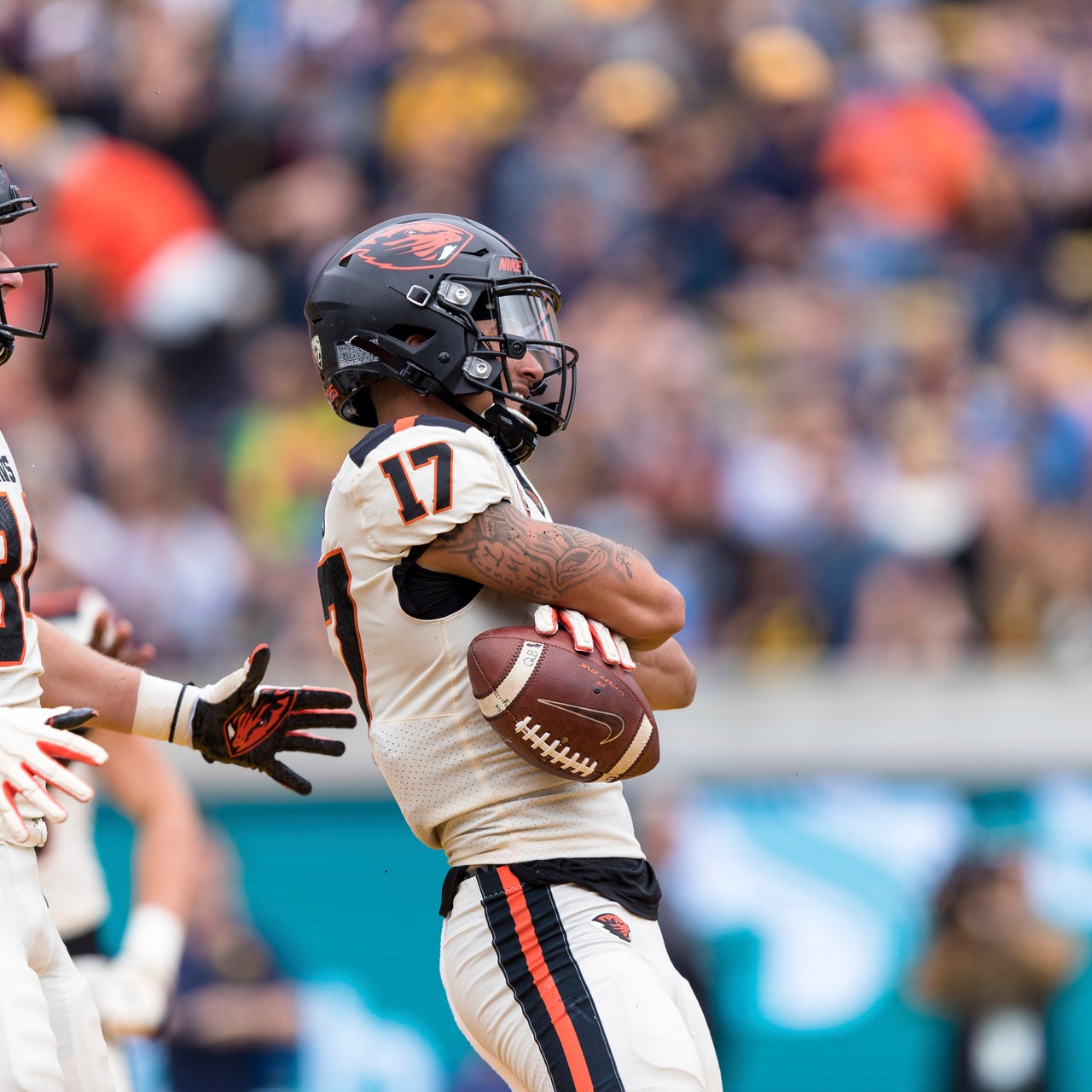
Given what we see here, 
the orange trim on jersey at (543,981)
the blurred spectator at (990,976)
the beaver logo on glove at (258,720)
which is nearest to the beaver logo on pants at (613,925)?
the orange trim on jersey at (543,981)

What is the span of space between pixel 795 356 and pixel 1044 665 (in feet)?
7.72

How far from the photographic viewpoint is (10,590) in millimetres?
3250

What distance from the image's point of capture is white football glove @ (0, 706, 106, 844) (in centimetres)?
301

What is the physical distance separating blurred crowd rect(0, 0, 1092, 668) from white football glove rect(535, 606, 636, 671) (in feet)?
12.3

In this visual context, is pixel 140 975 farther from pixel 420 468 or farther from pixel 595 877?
pixel 420 468

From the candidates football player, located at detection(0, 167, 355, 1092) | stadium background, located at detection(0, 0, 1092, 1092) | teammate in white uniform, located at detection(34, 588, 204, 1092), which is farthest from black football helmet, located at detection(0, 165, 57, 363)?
stadium background, located at detection(0, 0, 1092, 1092)

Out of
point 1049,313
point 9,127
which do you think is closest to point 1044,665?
point 1049,313

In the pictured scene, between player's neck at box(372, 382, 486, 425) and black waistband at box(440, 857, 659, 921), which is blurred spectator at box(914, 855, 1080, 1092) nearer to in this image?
black waistband at box(440, 857, 659, 921)

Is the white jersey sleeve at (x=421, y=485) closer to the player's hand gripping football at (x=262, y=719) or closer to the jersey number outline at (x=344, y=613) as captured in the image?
the jersey number outline at (x=344, y=613)

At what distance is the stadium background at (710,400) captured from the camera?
688 cm

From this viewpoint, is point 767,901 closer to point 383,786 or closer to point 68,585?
point 383,786

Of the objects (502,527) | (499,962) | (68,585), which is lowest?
(68,585)

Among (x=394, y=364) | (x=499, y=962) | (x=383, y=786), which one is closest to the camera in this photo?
(x=499, y=962)

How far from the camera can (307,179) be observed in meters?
9.55
